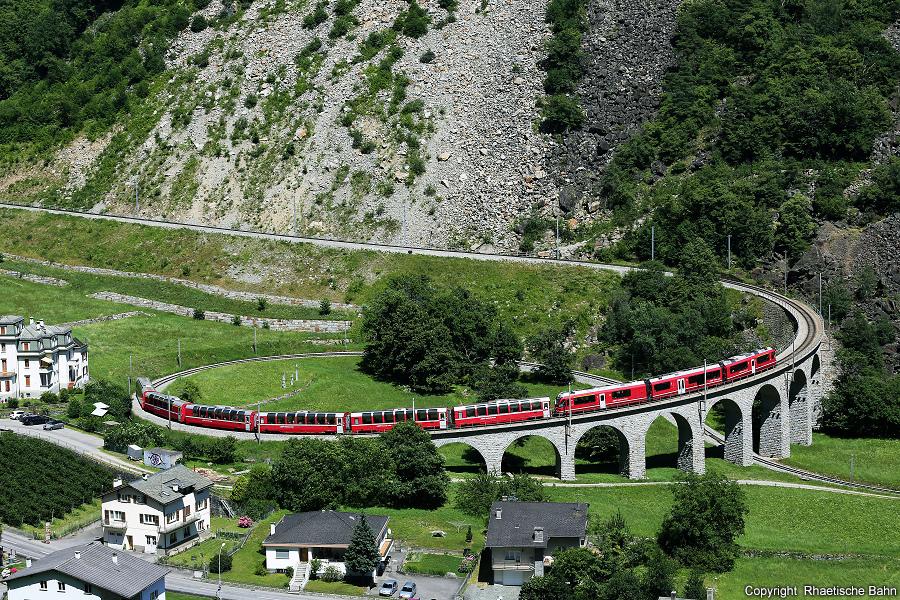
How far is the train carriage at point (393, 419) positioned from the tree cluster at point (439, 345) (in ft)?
53.6

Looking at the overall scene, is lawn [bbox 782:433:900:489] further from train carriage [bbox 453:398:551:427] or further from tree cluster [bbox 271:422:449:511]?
tree cluster [bbox 271:422:449:511]

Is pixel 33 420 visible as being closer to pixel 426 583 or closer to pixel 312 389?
pixel 312 389

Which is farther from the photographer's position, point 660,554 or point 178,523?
point 178,523

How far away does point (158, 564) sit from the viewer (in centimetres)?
10544

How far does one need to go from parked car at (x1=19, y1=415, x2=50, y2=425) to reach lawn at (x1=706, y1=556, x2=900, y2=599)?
62.9m

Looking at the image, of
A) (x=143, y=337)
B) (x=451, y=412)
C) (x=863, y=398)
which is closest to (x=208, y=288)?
(x=143, y=337)

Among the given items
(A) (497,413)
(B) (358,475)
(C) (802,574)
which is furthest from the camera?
(A) (497,413)

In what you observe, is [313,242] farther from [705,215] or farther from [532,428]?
[532,428]

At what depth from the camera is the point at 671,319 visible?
16525cm

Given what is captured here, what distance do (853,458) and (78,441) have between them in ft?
243

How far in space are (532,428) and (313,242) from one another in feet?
228

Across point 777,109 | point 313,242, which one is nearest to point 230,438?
point 313,242

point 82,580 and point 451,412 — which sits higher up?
point 451,412

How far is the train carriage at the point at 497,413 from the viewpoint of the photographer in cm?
13438
